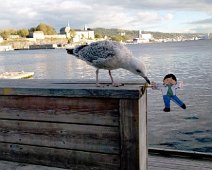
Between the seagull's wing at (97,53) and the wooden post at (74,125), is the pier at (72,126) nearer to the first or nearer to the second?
the wooden post at (74,125)

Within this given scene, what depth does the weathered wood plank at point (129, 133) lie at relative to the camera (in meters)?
3.65

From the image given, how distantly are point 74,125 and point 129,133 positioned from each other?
0.66 m

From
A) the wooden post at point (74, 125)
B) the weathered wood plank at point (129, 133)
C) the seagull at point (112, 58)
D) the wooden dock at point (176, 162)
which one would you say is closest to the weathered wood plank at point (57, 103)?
the wooden post at point (74, 125)

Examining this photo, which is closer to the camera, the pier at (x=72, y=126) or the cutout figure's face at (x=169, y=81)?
the pier at (x=72, y=126)

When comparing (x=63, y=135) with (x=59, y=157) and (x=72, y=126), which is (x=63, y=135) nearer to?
(x=72, y=126)

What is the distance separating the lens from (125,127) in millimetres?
3701

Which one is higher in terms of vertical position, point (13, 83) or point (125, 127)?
point (13, 83)

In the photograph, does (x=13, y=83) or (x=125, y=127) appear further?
(x=13, y=83)

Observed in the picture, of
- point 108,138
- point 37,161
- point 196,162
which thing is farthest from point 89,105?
point 196,162

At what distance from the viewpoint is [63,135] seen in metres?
4.05

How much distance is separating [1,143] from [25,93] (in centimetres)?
79

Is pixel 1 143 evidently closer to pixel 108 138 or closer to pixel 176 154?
pixel 108 138

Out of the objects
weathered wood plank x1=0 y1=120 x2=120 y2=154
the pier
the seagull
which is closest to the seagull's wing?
the seagull

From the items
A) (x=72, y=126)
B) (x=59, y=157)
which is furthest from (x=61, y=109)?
(x=59, y=157)
